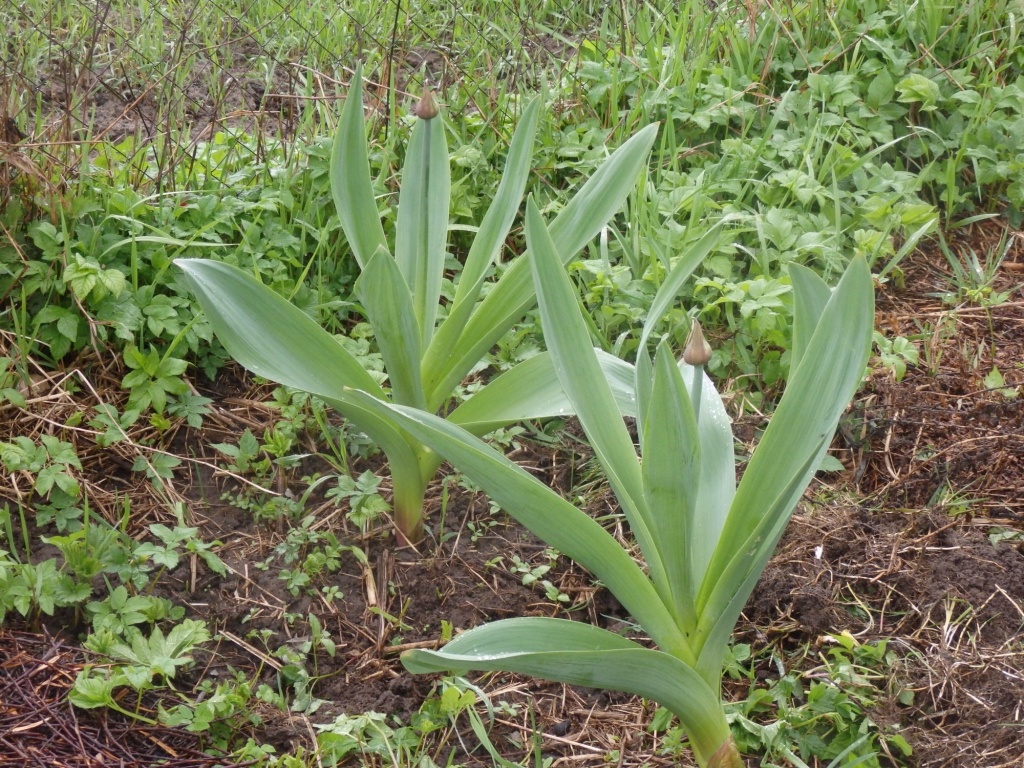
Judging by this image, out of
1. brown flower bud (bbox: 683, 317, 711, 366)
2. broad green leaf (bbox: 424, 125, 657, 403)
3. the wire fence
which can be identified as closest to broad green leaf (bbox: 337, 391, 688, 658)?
brown flower bud (bbox: 683, 317, 711, 366)

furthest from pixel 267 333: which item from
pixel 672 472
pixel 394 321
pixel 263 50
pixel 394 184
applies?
pixel 263 50

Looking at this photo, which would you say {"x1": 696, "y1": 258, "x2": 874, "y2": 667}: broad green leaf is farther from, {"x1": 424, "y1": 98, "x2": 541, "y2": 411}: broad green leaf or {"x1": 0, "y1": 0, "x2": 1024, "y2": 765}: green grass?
{"x1": 424, "y1": 98, "x2": 541, "y2": 411}: broad green leaf

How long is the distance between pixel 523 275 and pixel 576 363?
333mm

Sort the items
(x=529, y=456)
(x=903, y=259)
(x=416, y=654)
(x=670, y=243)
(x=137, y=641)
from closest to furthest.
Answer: (x=416, y=654) → (x=137, y=641) → (x=529, y=456) → (x=670, y=243) → (x=903, y=259)

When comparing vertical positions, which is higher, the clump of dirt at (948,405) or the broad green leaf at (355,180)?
the broad green leaf at (355,180)

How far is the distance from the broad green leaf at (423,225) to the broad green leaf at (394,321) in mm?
105

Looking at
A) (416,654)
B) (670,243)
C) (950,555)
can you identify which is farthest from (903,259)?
(416,654)

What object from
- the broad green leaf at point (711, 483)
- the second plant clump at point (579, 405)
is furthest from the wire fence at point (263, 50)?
the broad green leaf at point (711, 483)

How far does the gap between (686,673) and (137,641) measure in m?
0.93

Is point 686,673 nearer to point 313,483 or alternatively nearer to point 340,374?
point 340,374

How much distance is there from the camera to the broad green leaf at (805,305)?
1.47m

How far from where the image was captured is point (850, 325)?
133 cm

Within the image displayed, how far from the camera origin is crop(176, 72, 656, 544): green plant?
1618 mm

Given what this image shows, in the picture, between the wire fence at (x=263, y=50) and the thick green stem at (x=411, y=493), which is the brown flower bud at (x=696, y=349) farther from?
the wire fence at (x=263, y=50)
